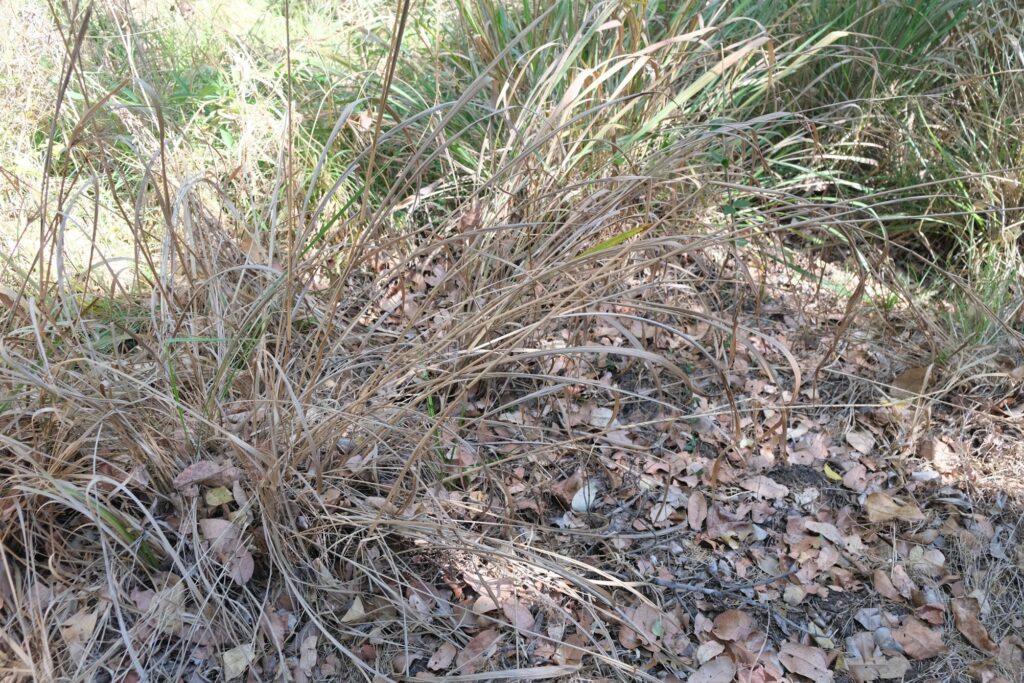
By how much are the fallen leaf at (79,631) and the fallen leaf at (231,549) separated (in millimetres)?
310

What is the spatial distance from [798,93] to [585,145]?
1.30m

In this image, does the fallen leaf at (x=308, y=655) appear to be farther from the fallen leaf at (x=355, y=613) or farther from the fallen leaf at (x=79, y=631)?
the fallen leaf at (x=79, y=631)

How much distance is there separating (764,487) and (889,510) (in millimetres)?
369

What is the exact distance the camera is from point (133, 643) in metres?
1.83

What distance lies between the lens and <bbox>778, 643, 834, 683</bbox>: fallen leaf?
1983mm

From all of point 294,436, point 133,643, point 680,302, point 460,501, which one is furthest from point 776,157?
point 133,643

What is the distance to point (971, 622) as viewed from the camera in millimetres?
2100

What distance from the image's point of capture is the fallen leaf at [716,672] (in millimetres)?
1949

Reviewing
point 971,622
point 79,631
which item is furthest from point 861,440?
point 79,631

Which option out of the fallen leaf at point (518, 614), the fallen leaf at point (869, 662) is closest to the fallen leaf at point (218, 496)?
the fallen leaf at point (518, 614)

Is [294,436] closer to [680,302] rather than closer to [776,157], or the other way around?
[680,302]

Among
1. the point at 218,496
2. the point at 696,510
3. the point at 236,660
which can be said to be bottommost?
the point at 696,510

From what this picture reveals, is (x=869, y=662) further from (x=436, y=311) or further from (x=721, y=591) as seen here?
(x=436, y=311)

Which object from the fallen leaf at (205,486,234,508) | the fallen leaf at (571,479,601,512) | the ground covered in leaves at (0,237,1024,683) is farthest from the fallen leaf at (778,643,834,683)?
the fallen leaf at (205,486,234,508)
